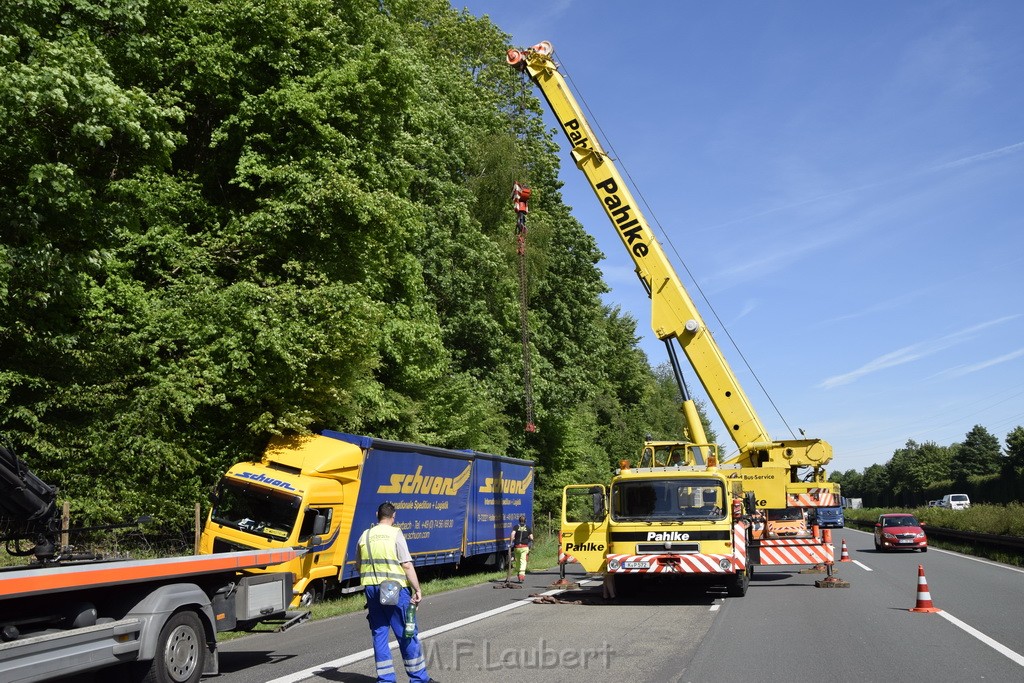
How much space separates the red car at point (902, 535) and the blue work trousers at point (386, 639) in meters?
29.8

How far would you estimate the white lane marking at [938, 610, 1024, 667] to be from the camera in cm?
1042

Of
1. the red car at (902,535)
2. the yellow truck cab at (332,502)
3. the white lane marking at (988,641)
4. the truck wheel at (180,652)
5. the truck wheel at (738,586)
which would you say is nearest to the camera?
the truck wheel at (180,652)

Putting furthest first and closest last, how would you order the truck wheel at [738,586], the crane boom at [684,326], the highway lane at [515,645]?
the crane boom at [684,326] → the truck wheel at [738,586] → the highway lane at [515,645]

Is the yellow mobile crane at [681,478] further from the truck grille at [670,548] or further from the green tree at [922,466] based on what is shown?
the green tree at [922,466]

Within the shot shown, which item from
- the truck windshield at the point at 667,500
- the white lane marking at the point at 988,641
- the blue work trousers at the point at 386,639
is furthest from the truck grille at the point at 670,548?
the blue work trousers at the point at 386,639

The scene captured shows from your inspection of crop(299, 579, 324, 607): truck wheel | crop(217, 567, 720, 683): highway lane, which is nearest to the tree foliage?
crop(299, 579, 324, 607): truck wheel

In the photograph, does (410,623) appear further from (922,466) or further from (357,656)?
(922,466)

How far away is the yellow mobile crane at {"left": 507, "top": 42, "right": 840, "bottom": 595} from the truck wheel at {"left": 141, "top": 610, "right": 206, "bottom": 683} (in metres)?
8.58

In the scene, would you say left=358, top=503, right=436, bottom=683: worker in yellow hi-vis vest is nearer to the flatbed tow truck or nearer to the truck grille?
A: the flatbed tow truck

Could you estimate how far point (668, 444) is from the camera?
922 inches

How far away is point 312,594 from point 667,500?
21.6ft

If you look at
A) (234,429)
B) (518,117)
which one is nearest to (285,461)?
(234,429)

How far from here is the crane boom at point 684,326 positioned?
2308 cm

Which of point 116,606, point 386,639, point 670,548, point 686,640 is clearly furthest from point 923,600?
point 116,606
